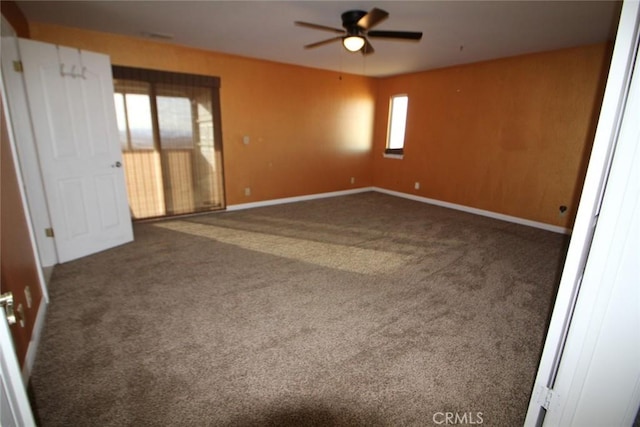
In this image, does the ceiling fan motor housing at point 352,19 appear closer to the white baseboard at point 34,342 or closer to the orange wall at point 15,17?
the orange wall at point 15,17

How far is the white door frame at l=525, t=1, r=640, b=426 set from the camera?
2.98ft

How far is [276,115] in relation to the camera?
5.52 metres

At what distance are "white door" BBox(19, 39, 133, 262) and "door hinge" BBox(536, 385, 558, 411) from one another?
13.1 feet

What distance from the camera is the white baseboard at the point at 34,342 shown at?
1709 millimetres

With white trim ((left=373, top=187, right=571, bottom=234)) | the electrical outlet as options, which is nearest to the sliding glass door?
the electrical outlet

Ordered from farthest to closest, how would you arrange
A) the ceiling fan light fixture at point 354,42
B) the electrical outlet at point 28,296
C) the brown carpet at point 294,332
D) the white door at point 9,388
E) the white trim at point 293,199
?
the white trim at point 293,199, the ceiling fan light fixture at point 354,42, the electrical outlet at point 28,296, the brown carpet at point 294,332, the white door at point 9,388

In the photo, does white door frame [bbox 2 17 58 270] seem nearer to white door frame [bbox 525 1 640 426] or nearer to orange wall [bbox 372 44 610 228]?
white door frame [bbox 525 1 640 426]

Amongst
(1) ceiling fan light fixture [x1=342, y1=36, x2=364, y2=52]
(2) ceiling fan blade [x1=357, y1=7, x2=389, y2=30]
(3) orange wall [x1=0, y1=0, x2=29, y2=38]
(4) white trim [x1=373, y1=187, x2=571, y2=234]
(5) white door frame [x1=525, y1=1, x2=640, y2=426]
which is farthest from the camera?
(4) white trim [x1=373, y1=187, x2=571, y2=234]

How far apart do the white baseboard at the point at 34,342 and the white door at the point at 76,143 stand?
110cm

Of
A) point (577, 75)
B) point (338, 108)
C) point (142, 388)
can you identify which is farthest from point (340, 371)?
point (338, 108)

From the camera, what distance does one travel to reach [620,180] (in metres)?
0.92

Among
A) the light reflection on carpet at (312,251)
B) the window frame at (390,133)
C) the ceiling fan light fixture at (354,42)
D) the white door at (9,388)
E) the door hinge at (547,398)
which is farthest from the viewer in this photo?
the window frame at (390,133)

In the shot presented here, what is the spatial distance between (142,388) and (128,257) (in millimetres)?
2048

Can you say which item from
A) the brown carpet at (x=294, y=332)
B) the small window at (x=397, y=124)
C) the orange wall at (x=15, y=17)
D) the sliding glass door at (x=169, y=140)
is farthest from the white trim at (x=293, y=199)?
the orange wall at (x=15, y=17)
